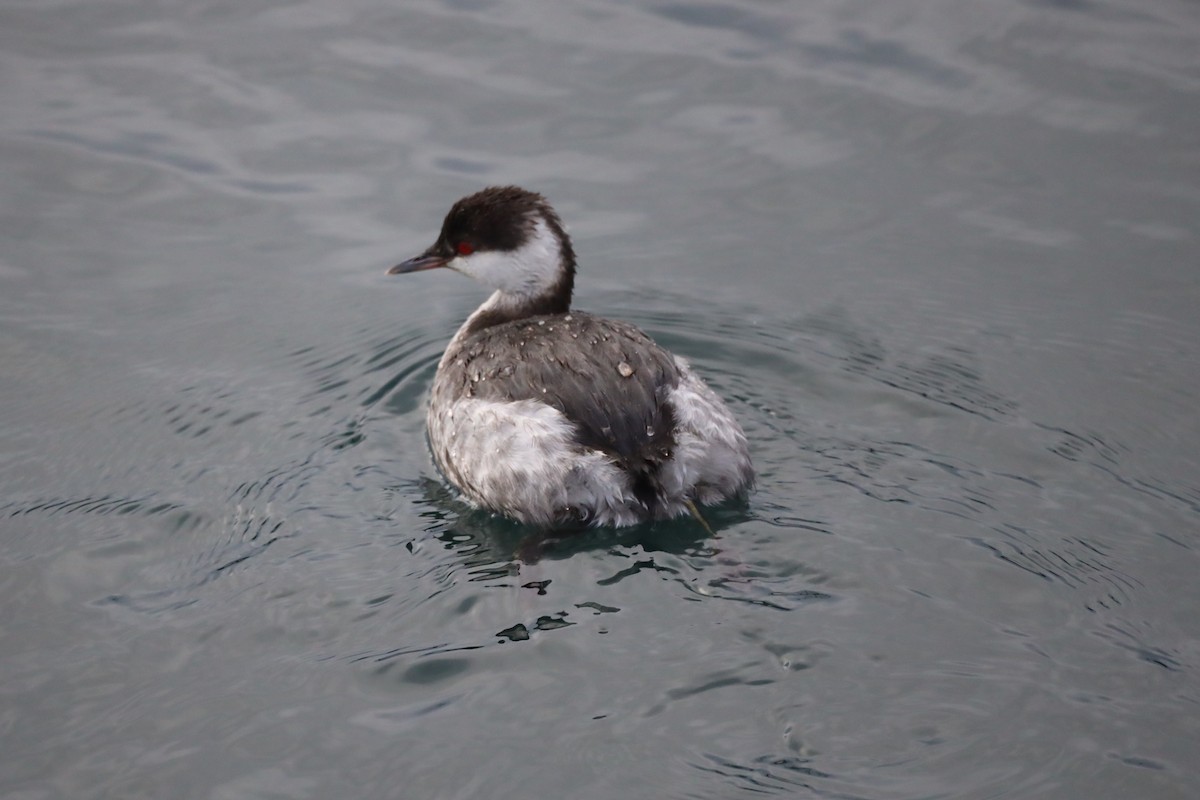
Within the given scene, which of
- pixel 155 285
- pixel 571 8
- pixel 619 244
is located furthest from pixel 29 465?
pixel 571 8

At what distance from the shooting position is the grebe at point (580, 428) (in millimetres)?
5543

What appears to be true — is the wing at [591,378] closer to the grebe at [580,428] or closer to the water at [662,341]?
the grebe at [580,428]

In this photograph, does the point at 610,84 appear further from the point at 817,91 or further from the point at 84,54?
the point at 84,54

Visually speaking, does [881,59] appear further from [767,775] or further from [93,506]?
[767,775]

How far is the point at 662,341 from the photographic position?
7430 mm

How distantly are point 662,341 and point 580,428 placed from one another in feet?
6.42

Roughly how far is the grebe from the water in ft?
0.54

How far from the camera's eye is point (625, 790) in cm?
423

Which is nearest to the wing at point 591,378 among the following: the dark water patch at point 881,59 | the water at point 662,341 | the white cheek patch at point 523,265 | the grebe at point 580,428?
the grebe at point 580,428

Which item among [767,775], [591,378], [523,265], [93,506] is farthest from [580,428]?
[93,506]

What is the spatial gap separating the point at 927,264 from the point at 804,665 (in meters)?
3.99

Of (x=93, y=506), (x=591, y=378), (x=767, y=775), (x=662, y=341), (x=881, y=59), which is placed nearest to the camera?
(x=767, y=775)

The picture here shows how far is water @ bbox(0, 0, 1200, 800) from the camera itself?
14.8ft

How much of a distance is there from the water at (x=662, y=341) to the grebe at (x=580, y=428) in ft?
0.54
